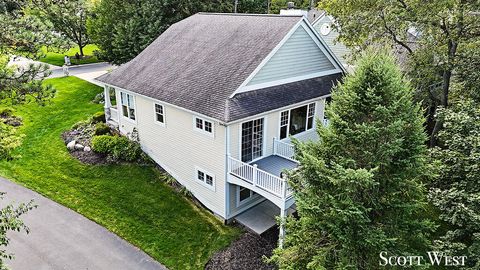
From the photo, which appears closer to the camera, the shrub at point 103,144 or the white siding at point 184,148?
the white siding at point 184,148

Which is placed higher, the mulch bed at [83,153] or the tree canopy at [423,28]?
the tree canopy at [423,28]

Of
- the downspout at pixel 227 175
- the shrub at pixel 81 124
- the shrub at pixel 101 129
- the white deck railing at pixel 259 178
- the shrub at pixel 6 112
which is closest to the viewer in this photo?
the white deck railing at pixel 259 178

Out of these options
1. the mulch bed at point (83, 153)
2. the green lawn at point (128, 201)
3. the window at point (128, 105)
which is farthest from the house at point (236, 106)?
the mulch bed at point (83, 153)

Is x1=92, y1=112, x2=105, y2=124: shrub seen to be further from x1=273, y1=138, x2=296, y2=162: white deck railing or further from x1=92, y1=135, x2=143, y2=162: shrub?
x1=273, y1=138, x2=296, y2=162: white deck railing

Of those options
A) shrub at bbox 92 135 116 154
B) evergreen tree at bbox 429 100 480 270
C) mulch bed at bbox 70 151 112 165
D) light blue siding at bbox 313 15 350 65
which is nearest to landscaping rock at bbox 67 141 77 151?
mulch bed at bbox 70 151 112 165

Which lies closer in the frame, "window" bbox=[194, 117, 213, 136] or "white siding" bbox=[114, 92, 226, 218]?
"window" bbox=[194, 117, 213, 136]

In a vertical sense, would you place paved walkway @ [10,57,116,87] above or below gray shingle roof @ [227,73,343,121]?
below

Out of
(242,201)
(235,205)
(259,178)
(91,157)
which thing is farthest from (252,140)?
(91,157)

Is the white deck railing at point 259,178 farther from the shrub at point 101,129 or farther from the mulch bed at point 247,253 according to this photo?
the shrub at point 101,129
